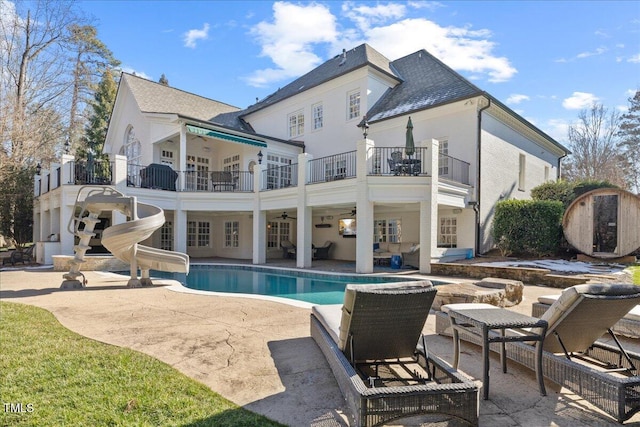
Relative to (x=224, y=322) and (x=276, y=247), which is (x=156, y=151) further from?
(x=224, y=322)

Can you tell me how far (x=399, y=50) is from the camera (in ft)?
69.7

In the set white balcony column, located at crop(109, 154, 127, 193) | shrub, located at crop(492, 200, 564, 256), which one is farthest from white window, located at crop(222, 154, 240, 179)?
shrub, located at crop(492, 200, 564, 256)

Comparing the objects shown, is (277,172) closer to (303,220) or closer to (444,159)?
(303,220)

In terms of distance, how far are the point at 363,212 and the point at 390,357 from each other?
9173 mm

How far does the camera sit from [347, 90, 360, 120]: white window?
17562 mm

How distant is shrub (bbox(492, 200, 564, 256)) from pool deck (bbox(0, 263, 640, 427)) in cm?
545

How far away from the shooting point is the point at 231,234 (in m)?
20.5

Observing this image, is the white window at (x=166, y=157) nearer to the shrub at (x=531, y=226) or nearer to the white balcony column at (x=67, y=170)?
the white balcony column at (x=67, y=170)

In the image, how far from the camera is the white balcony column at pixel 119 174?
49.1 feet

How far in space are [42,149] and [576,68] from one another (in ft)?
109

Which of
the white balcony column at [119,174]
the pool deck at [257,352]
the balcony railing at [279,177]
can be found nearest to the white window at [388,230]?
the balcony railing at [279,177]

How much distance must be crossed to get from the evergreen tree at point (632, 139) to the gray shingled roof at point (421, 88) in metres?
24.8

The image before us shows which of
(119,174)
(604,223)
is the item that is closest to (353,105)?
(119,174)

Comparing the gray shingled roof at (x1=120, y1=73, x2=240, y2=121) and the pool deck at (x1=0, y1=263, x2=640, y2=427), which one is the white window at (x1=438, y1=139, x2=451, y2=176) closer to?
the pool deck at (x1=0, y1=263, x2=640, y2=427)
